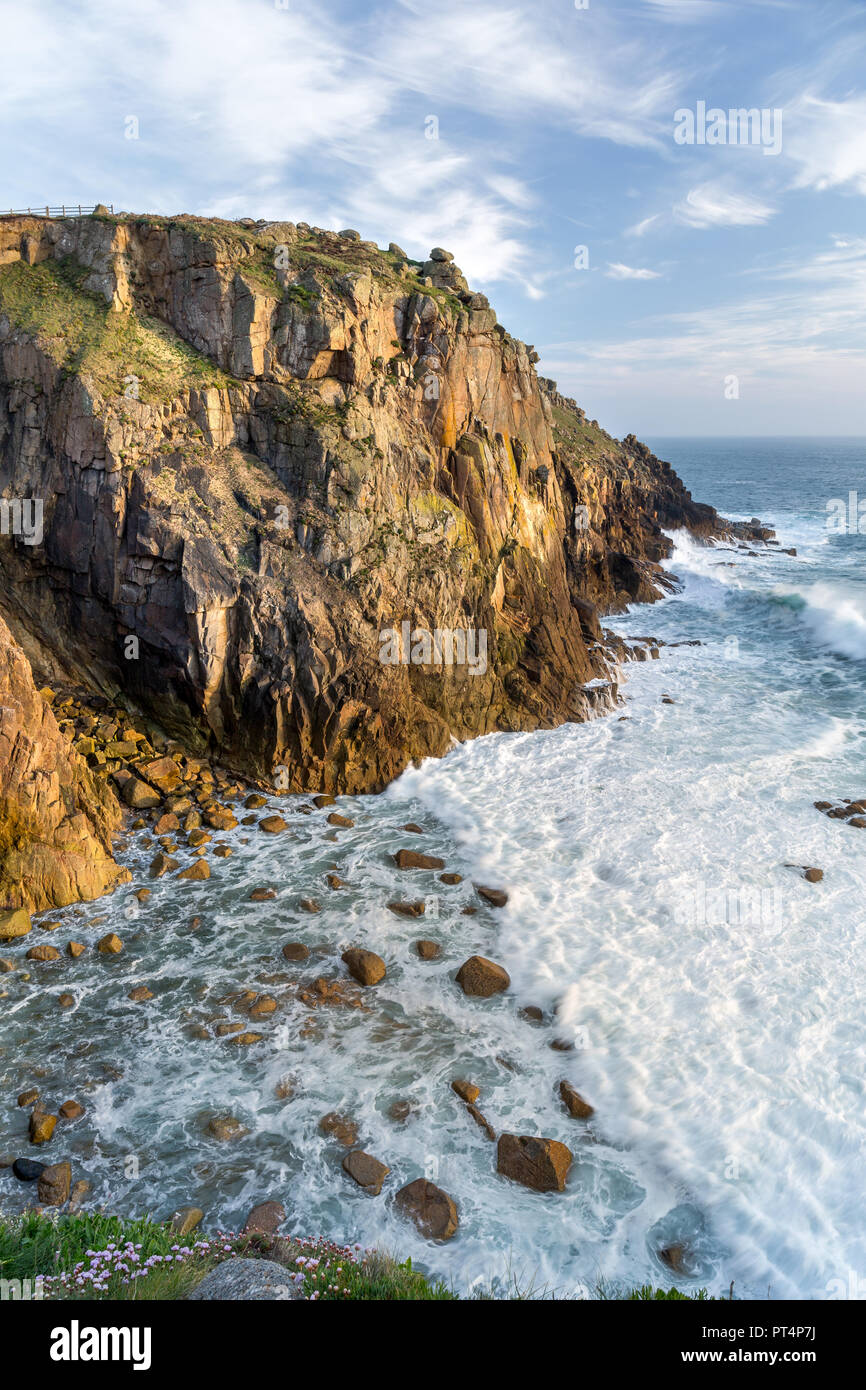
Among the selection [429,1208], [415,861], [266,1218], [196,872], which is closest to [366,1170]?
[429,1208]

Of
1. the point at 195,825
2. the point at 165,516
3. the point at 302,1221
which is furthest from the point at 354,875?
the point at 165,516

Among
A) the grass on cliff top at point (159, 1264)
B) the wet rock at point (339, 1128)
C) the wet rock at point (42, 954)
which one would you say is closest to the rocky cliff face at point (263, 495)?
the wet rock at point (42, 954)

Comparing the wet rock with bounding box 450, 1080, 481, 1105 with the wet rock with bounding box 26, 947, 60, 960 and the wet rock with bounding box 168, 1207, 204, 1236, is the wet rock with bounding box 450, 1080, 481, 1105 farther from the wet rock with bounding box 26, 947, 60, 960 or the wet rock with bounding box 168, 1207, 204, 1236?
the wet rock with bounding box 26, 947, 60, 960

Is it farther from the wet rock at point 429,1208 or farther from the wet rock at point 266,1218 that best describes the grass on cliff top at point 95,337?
the wet rock at point 429,1208

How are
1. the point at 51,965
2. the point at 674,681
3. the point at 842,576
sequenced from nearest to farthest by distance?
the point at 51,965 < the point at 674,681 < the point at 842,576

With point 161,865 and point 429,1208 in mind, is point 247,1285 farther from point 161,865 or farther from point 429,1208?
point 161,865

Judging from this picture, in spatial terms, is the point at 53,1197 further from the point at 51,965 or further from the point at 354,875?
the point at 354,875
